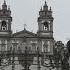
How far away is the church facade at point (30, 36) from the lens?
2441 inches

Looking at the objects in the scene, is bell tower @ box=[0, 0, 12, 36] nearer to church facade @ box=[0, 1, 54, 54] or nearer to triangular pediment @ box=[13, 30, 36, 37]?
church facade @ box=[0, 1, 54, 54]

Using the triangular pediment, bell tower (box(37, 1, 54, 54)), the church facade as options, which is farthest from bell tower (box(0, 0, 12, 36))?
bell tower (box(37, 1, 54, 54))

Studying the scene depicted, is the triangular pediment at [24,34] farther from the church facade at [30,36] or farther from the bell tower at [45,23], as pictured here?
the bell tower at [45,23]

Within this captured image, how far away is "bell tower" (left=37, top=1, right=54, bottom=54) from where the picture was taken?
6194 cm

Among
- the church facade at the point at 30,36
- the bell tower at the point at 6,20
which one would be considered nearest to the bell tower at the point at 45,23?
the church facade at the point at 30,36

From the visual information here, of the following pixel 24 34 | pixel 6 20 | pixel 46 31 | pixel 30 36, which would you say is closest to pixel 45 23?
pixel 46 31

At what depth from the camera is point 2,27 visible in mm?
63281

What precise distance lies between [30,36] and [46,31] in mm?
3231

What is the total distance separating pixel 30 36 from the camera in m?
62.5

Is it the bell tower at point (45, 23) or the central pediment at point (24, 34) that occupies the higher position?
the bell tower at point (45, 23)

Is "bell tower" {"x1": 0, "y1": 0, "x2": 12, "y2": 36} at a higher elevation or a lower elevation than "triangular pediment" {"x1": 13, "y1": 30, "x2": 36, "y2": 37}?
higher

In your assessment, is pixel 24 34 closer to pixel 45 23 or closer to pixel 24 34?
pixel 24 34

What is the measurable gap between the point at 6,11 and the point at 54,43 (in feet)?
37.6

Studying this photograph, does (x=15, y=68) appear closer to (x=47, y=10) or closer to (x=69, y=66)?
(x=69, y=66)
